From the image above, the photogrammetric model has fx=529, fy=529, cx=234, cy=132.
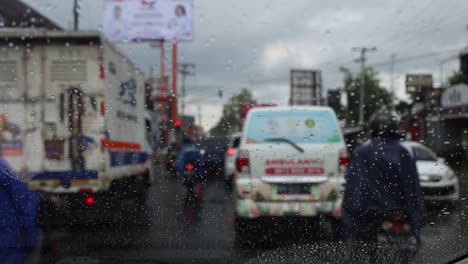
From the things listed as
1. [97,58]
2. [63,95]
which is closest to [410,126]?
[97,58]

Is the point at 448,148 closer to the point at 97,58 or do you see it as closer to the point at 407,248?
the point at 407,248

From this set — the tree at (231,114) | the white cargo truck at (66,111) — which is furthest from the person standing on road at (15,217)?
the tree at (231,114)

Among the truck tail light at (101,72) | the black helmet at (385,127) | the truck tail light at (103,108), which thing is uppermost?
the truck tail light at (101,72)

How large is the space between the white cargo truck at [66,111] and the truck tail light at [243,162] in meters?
0.45

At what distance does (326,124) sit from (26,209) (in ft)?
4.56

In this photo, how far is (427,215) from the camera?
243cm

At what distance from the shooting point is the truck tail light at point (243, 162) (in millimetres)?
2473

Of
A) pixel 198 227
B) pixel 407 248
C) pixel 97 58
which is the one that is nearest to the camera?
pixel 407 248

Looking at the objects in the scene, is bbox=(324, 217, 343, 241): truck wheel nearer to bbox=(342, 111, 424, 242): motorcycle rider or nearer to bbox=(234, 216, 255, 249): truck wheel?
bbox=(342, 111, 424, 242): motorcycle rider

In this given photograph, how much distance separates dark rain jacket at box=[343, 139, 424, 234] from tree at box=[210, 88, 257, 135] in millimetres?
550

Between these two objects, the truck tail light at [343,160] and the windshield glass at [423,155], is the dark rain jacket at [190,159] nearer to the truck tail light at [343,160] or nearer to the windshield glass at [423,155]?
the truck tail light at [343,160]

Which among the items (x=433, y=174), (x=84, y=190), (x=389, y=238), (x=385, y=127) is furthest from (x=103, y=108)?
(x=433, y=174)

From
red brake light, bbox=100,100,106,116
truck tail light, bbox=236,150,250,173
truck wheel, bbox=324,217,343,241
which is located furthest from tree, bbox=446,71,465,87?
red brake light, bbox=100,100,106,116

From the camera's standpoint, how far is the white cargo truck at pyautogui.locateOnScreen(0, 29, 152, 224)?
8.05 feet
